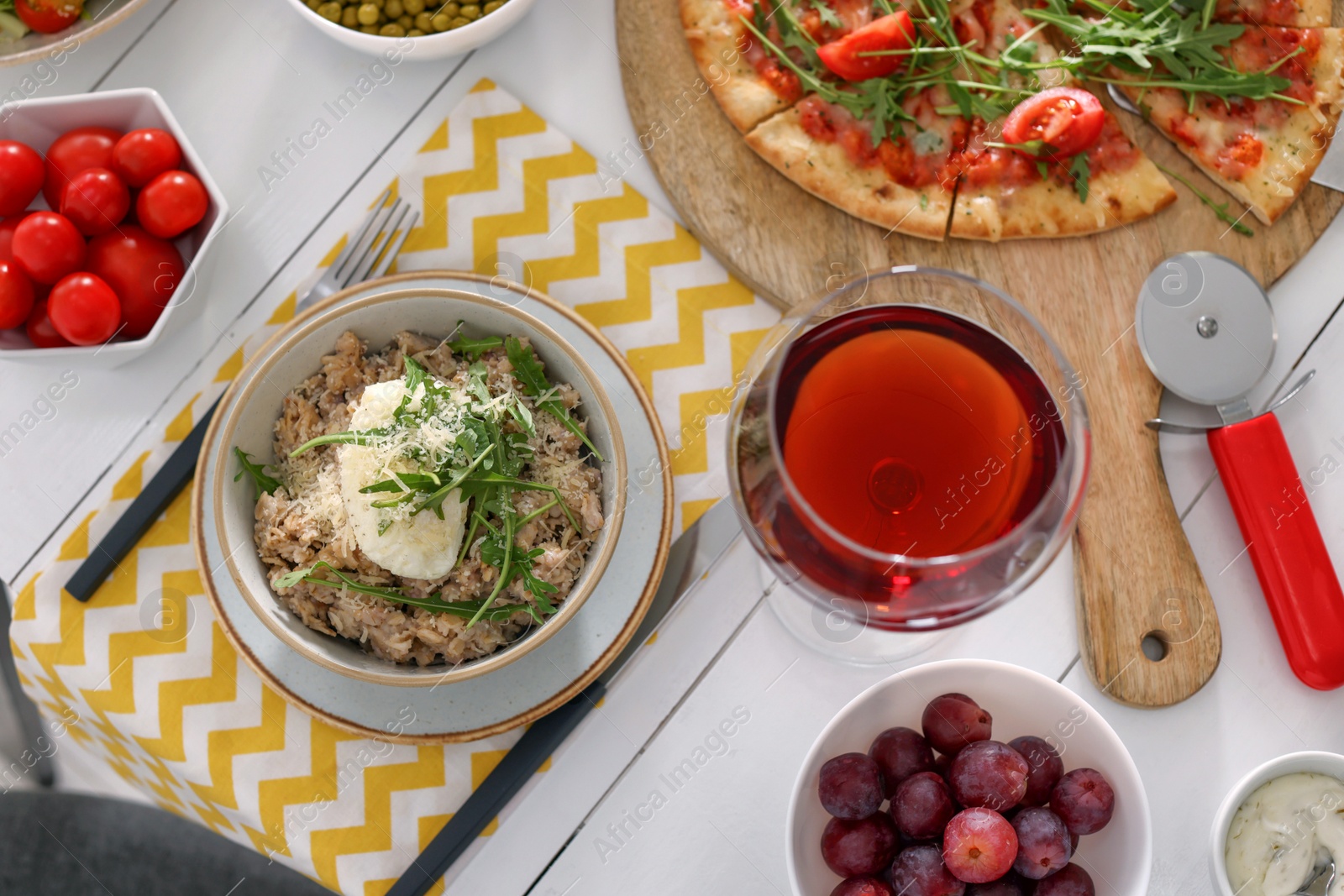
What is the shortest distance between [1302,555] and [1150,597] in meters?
0.25

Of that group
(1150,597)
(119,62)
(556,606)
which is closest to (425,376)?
(556,606)

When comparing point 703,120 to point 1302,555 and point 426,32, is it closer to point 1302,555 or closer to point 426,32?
point 426,32

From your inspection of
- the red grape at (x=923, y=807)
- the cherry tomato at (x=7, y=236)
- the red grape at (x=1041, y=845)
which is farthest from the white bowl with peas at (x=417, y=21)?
the red grape at (x=1041, y=845)

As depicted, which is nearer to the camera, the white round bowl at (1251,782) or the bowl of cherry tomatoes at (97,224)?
the white round bowl at (1251,782)

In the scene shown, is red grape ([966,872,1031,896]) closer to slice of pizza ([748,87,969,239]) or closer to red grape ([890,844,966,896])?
red grape ([890,844,966,896])

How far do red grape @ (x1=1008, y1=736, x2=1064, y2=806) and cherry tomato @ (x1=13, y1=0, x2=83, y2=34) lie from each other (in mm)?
1882

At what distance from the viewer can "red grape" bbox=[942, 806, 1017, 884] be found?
1.26 meters

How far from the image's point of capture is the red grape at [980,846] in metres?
1.26

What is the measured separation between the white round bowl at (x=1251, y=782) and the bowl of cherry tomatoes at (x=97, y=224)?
177 centimetres

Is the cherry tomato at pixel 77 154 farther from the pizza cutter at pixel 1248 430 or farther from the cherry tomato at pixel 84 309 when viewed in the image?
the pizza cutter at pixel 1248 430

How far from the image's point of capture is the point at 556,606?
1444 mm

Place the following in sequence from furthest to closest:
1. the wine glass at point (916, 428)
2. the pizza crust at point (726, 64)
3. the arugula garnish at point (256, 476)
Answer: the pizza crust at point (726, 64) → the arugula garnish at point (256, 476) → the wine glass at point (916, 428)

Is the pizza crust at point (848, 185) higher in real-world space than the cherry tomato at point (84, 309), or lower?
lower

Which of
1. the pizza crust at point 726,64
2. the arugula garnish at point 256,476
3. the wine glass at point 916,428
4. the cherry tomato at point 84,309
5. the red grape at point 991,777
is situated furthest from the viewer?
the pizza crust at point 726,64
